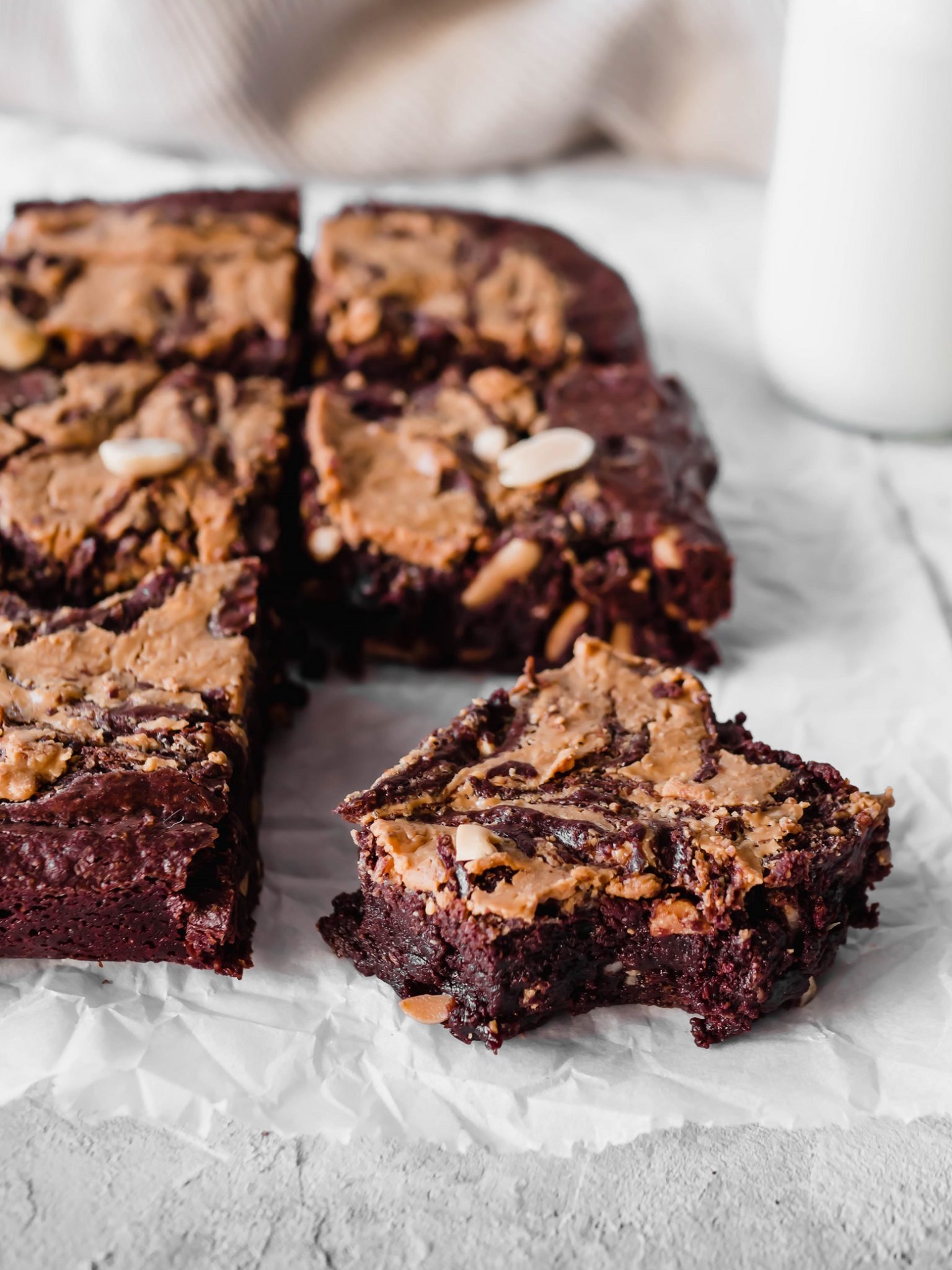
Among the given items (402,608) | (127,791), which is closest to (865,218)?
(402,608)

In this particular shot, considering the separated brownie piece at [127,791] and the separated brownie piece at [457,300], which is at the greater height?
the separated brownie piece at [457,300]

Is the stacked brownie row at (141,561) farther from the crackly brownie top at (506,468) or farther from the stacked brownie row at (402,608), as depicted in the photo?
the crackly brownie top at (506,468)

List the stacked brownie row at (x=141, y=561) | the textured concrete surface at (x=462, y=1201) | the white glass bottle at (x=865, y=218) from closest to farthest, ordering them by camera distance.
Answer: the textured concrete surface at (x=462, y=1201)
the stacked brownie row at (x=141, y=561)
the white glass bottle at (x=865, y=218)

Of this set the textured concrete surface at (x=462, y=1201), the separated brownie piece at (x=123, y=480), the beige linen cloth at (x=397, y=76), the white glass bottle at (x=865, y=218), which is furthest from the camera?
the beige linen cloth at (x=397, y=76)

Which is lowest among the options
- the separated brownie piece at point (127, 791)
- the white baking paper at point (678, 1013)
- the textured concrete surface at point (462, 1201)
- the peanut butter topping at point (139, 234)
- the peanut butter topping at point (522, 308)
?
the textured concrete surface at point (462, 1201)

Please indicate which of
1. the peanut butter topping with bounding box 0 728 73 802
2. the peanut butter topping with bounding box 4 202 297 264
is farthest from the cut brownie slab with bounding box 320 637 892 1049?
the peanut butter topping with bounding box 4 202 297 264

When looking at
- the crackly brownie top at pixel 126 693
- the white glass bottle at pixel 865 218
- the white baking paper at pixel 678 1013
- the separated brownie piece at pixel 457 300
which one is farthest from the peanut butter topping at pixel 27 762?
the white glass bottle at pixel 865 218

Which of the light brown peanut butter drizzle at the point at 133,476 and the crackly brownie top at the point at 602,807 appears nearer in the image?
the crackly brownie top at the point at 602,807
